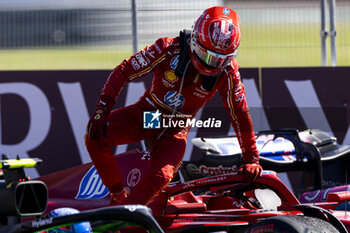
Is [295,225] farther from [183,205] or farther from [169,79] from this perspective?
[169,79]

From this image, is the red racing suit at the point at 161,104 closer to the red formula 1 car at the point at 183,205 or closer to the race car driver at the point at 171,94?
the race car driver at the point at 171,94

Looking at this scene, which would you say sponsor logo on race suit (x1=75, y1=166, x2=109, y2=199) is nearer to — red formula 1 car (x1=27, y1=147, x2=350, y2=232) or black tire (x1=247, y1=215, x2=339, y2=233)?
red formula 1 car (x1=27, y1=147, x2=350, y2=232)

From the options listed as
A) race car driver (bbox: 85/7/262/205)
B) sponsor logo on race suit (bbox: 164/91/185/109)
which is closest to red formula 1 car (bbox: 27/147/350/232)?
race car driver (bbox: 85/7/262/205)

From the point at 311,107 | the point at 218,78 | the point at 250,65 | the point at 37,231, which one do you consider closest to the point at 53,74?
the point at 250,65

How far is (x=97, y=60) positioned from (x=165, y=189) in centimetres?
395

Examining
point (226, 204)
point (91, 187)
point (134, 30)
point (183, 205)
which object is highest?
point (134, 30)

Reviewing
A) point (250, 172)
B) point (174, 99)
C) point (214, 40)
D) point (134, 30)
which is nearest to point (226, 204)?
point (250, 172)

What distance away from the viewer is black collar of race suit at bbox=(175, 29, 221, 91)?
5.27 m

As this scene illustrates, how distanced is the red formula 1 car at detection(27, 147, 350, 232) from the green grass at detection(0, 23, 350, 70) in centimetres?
281

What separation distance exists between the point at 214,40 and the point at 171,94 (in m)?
0.52

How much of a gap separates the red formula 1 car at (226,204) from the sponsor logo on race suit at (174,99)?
57 centimetres

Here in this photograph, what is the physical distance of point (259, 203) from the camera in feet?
17.9

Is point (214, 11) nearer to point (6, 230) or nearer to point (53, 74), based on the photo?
point (6, 230)

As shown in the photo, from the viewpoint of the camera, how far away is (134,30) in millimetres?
8812
